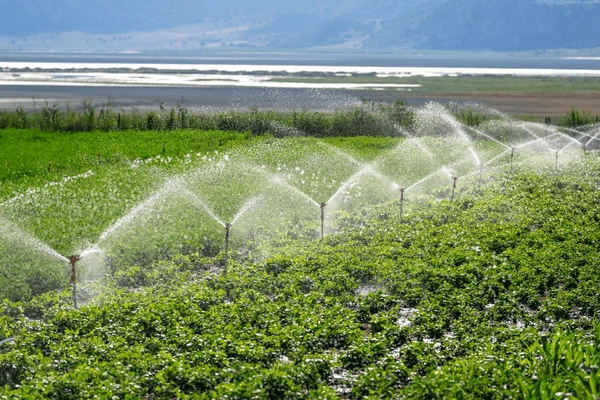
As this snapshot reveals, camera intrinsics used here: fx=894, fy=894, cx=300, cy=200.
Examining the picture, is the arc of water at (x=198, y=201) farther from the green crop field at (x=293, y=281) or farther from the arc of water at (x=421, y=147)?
the arc of water at (x=421, y=147)

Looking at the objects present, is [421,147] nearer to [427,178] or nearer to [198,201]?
[427,178]

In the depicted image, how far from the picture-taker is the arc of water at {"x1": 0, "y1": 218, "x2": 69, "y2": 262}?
14.2 meters

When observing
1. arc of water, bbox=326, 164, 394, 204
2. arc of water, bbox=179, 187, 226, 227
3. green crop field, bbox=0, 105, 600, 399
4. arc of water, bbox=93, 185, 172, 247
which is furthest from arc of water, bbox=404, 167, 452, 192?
arc of water, bbox=93, 185, 172, 247

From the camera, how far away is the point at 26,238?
15047 millimetres

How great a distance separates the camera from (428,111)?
4212 cm

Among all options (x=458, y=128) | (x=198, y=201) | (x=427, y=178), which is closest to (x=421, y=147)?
(x=458, y=128)

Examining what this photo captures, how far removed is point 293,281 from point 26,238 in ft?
16.1

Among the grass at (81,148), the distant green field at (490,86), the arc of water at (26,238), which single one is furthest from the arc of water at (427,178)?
the distant green field at (490,86)

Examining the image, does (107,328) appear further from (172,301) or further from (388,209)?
(388,209)

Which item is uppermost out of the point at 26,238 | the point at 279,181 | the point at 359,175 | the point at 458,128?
the point at 26,238

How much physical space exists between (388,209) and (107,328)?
31.6 ft

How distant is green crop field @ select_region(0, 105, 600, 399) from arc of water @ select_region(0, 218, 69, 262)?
0.07 m

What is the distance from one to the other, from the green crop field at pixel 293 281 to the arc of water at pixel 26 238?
0.07m

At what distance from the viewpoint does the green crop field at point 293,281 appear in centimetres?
908
